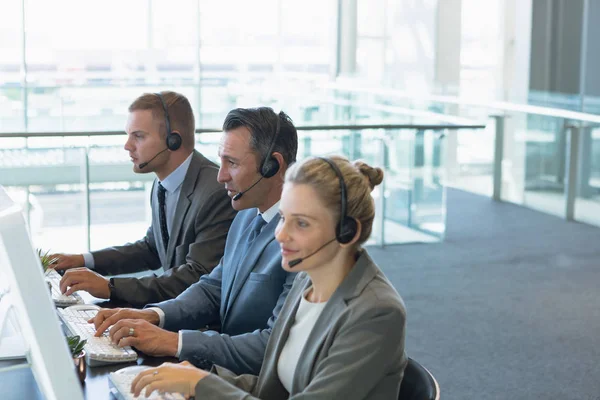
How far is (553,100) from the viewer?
28.8 ft

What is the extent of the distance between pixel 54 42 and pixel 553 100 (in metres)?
5.06

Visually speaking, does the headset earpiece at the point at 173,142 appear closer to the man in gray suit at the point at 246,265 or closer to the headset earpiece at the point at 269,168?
the man in gray suit at the point at 246,265

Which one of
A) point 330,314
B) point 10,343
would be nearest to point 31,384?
point 10,343

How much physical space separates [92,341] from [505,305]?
11.9 feet

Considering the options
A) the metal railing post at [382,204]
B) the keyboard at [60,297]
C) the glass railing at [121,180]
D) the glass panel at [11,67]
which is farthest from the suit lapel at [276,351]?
the glass panel at [11,67]

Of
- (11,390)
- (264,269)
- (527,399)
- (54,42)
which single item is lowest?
(527,399)

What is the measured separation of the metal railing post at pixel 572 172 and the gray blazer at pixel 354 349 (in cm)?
677

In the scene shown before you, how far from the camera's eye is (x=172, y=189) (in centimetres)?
330

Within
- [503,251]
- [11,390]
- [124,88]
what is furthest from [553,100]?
[11,390]

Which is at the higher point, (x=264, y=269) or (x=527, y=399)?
(x=264, y=269)

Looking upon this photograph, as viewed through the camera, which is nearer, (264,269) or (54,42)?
(264,269)

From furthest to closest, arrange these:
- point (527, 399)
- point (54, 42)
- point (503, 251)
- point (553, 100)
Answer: point (54, 42), point (553, 100), point (503, 251), point (527, 399)

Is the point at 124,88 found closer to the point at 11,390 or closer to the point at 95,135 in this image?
the point at 95,135

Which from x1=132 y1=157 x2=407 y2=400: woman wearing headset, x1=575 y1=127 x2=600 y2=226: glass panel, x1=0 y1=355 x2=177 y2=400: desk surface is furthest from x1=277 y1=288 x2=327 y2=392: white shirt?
x1=575 y1=127 x2=600 y2=226: glass panel
